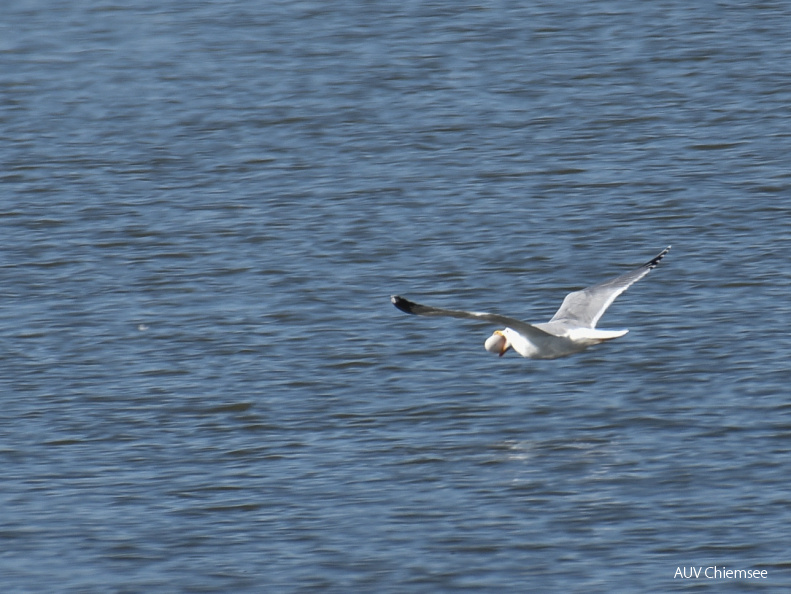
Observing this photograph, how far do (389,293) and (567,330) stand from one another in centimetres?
304

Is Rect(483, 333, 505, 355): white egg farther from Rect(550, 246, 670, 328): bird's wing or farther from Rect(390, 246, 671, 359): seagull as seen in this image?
Rect(550, 246, 670, 328): bird's wing

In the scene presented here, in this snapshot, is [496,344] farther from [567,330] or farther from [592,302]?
[592,302]

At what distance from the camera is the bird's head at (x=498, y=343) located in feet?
41.3

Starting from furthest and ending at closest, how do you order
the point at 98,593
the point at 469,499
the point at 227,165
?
the point at 227,165 < the point at 469,499 < the point at 98,593

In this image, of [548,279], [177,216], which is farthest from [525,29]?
[548,279]

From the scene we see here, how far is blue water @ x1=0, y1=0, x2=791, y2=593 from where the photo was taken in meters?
10.5

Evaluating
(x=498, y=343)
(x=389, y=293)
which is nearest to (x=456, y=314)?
(x=498, y=343)

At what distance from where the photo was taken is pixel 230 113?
20.9 metres

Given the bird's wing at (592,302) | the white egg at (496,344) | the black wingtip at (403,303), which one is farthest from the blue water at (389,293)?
the black wingtip at (403,303)

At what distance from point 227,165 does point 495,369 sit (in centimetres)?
655

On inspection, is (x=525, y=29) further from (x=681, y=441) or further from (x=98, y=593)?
→ (x=98, y=593)

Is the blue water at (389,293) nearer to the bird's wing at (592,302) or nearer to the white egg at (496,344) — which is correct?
the white egg at (496,344)

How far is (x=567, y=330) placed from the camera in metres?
12.1

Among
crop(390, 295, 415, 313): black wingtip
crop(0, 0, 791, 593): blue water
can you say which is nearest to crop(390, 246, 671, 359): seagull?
crop(0, 0, 791, 593): blue water
